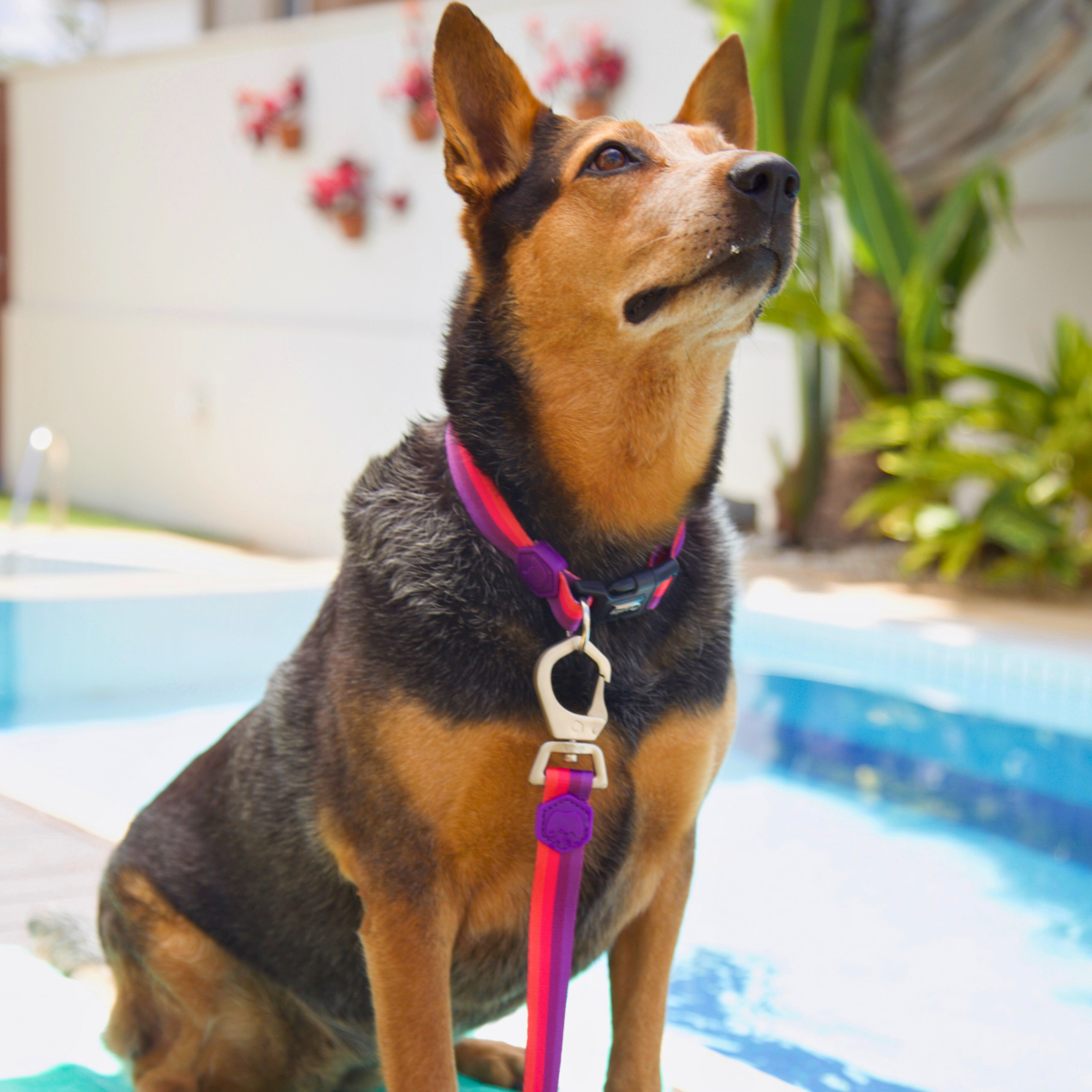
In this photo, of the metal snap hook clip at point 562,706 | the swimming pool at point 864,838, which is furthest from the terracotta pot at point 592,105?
the metal snap hook clip at point 562,706

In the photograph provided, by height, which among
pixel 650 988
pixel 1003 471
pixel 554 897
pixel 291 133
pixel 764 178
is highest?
pixel 291 133

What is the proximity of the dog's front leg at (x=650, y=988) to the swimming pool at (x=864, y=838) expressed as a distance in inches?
17.2

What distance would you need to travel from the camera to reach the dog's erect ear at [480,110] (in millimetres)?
1646

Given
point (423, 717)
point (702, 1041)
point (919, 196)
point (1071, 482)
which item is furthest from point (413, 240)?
point (423, 717)

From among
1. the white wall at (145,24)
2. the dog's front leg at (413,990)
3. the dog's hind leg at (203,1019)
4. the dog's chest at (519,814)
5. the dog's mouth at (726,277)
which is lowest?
the dog's hind leg at (203,1019)

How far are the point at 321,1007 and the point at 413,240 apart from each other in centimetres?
774

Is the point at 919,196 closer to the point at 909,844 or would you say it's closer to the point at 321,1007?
the point at 909,844

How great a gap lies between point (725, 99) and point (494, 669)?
100 cm

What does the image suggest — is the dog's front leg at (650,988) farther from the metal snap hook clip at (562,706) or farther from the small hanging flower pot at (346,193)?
the small hanging flower pot at (346,193)

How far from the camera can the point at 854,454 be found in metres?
6.90

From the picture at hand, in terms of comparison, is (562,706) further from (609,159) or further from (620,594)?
(609,159)

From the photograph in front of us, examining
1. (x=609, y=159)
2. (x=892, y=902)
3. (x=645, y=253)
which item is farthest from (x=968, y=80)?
(x=645, y=253)

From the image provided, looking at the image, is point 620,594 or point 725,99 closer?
point 620,594

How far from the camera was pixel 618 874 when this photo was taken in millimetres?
1627
